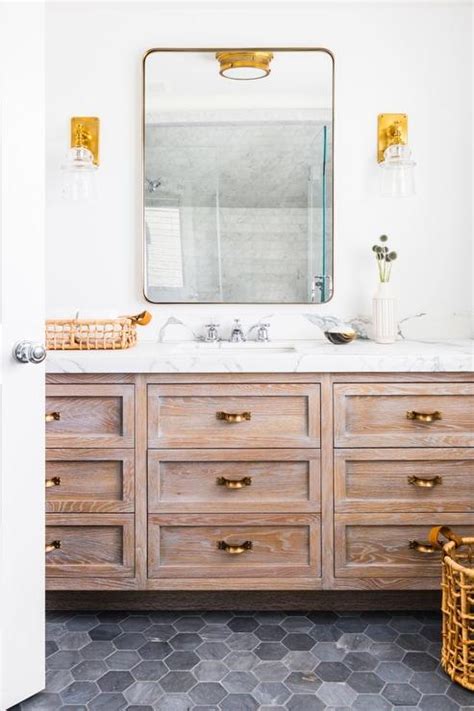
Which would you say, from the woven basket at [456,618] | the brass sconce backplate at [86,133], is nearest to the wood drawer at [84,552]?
the woven basket at [456,618]

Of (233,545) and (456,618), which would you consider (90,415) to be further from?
(456,618)

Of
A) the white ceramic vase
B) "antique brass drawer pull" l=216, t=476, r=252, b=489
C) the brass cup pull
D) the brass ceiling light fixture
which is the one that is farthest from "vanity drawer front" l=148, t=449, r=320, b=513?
the brass ceiling light fixture

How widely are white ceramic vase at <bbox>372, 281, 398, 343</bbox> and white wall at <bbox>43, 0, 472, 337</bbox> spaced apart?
14cm

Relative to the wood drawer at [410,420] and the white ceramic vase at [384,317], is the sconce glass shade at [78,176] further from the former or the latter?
the wood drawer at [410,420]

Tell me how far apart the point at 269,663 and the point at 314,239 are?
5.28ft

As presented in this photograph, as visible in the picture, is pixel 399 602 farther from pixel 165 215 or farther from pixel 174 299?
pixel 165 215

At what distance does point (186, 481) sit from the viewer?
2158 mm

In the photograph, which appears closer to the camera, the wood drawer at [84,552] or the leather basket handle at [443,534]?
the leather basket handle at [443,534]

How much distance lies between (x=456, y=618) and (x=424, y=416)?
0.61 metres

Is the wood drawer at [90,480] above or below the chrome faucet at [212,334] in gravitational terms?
below

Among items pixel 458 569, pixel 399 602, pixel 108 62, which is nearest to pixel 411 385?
pixel 458 569

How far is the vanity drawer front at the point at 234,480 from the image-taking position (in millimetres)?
2148

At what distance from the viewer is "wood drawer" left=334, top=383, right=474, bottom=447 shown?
215 cm

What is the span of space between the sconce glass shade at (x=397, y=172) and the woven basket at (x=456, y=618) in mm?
1371
